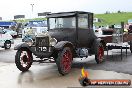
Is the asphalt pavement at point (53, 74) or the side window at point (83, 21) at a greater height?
the side window at point (83, 21)

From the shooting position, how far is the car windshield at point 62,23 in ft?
40.0

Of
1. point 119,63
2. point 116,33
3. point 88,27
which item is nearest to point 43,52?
point 88,27

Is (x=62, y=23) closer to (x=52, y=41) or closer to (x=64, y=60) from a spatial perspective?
(x=52, y=41)

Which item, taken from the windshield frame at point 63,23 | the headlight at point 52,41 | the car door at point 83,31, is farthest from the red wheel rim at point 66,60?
the windshield frame at point 63,23

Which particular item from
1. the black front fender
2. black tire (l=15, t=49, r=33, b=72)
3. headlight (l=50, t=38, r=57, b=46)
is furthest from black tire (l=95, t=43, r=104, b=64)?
the black front fender

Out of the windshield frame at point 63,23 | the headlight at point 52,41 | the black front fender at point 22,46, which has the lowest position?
the black front fender at point 22,46

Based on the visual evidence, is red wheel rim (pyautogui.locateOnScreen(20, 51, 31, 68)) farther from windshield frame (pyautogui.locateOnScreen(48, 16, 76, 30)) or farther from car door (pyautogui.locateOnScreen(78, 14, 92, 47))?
car door (pyautogui.locateOnScreen(78, 14, 92, 47))

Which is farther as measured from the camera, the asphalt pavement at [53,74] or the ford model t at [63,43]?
the ford model t at [63,43]

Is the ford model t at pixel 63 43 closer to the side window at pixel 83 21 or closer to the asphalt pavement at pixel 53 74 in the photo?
the side window at pixel 83 21

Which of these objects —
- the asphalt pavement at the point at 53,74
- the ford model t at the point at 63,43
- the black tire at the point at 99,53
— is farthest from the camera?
the black tire at the point at 99,53

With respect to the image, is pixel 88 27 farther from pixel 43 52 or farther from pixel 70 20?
pixel 43 52

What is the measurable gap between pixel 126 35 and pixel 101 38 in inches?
93.1

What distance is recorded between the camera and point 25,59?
1179 cm

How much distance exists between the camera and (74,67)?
12.4 metres
